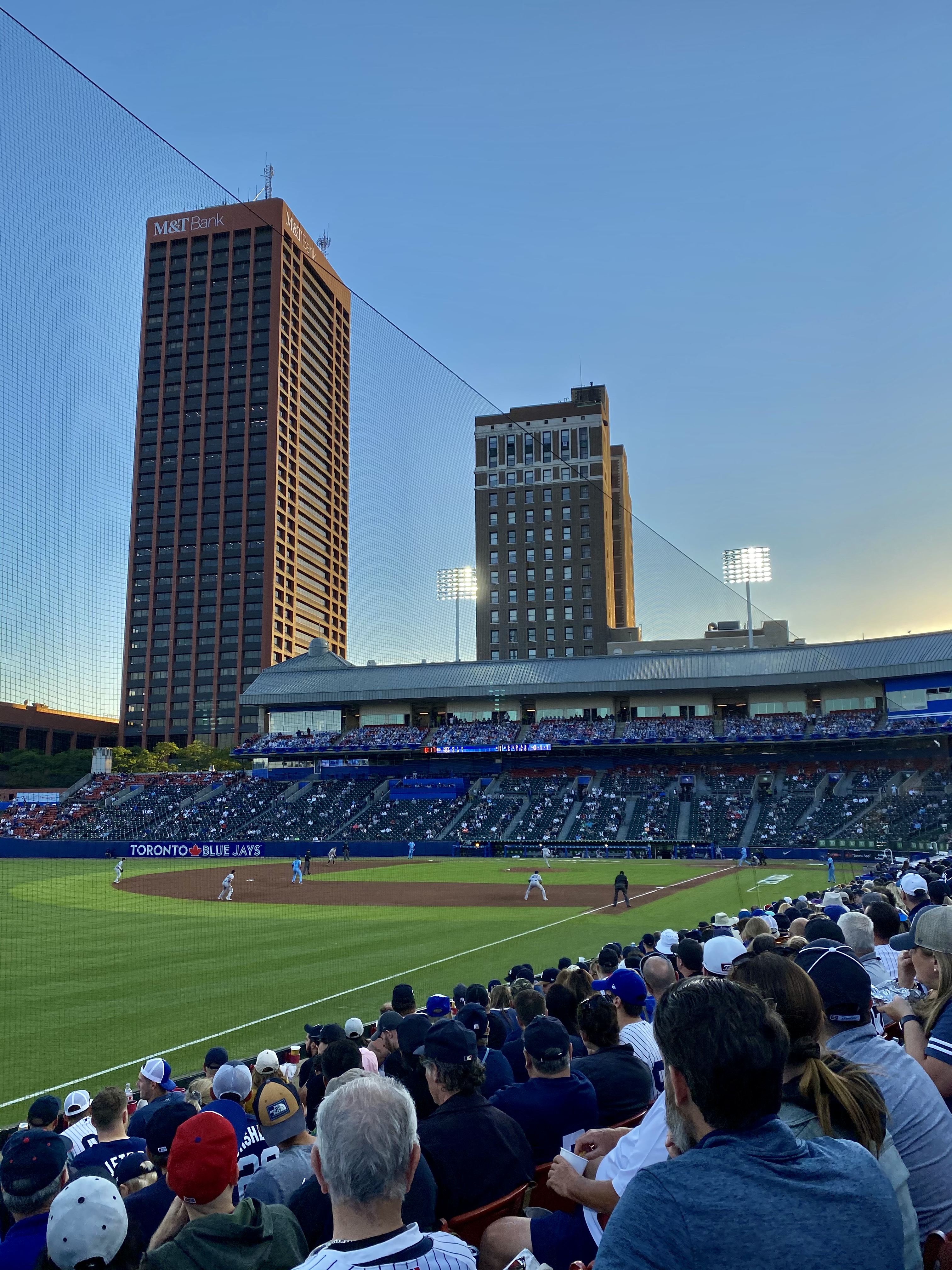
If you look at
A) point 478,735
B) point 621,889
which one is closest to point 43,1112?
point 621,889

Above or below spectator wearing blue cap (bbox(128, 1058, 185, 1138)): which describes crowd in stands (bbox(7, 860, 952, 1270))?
above

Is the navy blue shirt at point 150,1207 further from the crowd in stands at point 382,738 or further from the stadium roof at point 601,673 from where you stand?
the crowd in stands at point 382,738

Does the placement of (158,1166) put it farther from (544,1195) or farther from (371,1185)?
(371,1185)

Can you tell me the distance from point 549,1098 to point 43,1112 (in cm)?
381

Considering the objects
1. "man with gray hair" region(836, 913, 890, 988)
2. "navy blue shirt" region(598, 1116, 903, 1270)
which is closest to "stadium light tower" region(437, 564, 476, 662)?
"man with gray hair" region(836, 913, 890, 988)

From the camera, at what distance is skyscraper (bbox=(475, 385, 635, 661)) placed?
109m

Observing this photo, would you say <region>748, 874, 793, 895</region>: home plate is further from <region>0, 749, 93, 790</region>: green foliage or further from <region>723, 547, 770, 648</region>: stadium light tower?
<region>0, 749, 93, 790</region>: green foliage

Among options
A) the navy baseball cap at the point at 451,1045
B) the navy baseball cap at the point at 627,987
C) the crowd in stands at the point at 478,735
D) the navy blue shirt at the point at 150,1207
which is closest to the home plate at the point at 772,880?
the navy baseball cap at the point at 627,987

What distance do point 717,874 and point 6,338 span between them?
121ft

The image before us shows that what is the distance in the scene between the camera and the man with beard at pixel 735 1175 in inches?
74.1

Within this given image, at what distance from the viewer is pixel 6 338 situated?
50.7ft

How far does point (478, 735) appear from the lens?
72.9 meters

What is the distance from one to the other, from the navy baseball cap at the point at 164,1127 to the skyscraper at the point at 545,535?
103m

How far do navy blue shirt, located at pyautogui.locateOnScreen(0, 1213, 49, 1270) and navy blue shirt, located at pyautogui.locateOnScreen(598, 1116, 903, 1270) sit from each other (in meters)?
2.57
